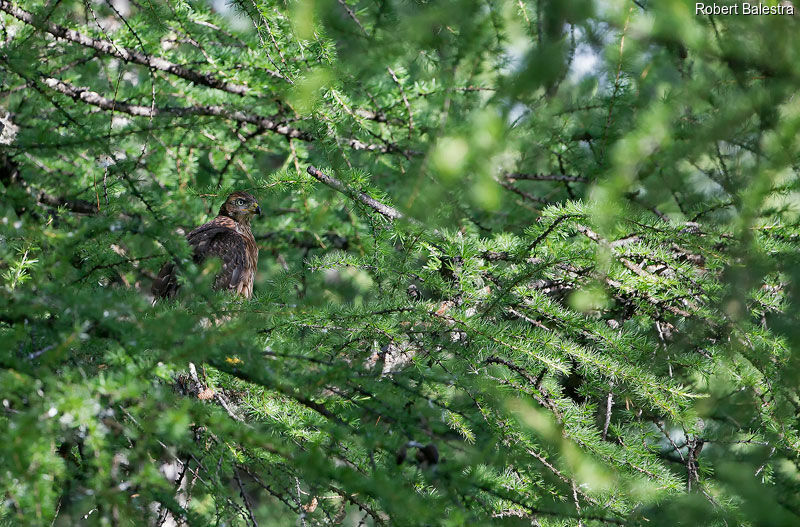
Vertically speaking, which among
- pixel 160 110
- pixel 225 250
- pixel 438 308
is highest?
pixel 225 250

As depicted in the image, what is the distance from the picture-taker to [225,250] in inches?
199

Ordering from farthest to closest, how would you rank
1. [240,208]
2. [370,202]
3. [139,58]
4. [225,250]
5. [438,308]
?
[240,208] → [225,250] → [139,58] → [370,202] → [438,308]

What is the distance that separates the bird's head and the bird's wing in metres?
0.23

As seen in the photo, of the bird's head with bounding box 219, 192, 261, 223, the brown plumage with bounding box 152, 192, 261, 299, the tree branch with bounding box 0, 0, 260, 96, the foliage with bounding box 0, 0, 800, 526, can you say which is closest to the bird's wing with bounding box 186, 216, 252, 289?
the brown plumage with bounding box 152, 192, 261, 299

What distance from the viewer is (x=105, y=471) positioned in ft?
4.64

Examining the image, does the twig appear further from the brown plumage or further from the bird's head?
the bird's head

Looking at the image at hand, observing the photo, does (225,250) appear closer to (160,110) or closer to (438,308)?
(160,110)

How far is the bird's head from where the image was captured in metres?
5.20

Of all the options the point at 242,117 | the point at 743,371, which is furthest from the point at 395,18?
the point at 743,371

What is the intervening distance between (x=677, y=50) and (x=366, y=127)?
1.70 metres

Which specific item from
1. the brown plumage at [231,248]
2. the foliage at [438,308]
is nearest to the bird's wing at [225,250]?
the brown plumage at [231,248]

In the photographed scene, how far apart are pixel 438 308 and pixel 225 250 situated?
279 cm

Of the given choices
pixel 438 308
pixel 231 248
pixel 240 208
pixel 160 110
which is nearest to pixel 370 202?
pixel 438 308

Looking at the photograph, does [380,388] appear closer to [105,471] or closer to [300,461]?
[300,461]
